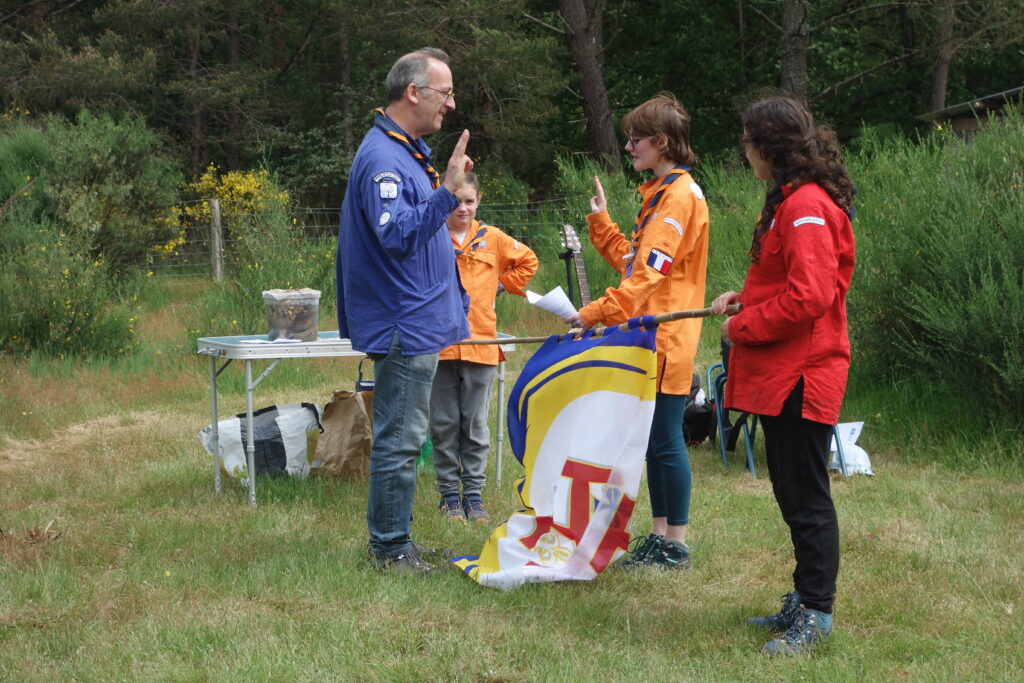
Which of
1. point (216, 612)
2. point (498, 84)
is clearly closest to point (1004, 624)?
point (216, 612)

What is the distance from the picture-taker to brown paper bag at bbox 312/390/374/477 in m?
5.91

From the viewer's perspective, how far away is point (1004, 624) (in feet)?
12.7

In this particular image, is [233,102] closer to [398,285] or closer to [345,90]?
[345,90]

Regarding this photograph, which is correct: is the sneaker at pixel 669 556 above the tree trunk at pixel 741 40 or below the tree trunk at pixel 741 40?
below

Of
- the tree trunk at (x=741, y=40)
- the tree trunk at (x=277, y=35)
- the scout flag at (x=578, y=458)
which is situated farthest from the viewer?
the tree trunk at (x=277, y=35)

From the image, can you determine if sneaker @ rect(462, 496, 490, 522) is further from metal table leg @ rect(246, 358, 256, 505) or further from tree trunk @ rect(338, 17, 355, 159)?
tree trunk @ rect(338, 17, 355, 159)

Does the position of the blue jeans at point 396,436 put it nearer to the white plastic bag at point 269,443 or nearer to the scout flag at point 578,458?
the scout flag at point 578,458

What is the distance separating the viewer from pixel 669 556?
4594mm

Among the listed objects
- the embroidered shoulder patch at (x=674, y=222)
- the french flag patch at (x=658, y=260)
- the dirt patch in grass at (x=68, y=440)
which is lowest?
the dirt patch in grass at (x=68, y=440)

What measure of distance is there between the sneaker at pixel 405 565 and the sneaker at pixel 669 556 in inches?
37.4

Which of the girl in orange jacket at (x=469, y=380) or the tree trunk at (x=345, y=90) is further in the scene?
the tree trunk at (x=345, y=90)

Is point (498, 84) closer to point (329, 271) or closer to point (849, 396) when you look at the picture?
point (329, 271)

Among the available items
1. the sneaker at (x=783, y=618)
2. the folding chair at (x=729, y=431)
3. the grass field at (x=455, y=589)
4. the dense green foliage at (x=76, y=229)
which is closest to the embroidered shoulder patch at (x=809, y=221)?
the sneaker at (x=783, y=618)

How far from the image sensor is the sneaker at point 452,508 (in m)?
5.38
